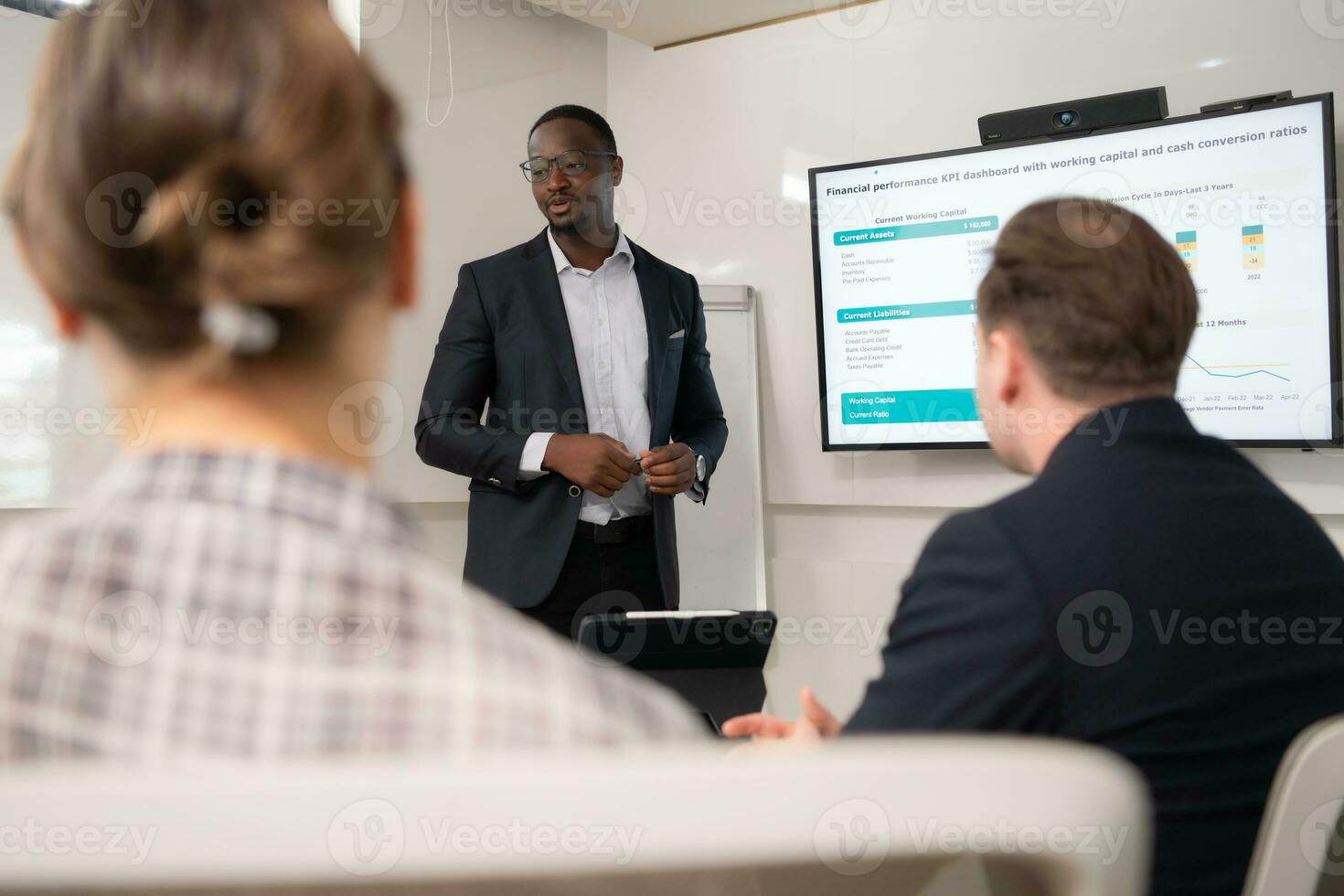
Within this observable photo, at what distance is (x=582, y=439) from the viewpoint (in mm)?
2799

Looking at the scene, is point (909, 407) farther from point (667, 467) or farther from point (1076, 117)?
point (667, 467)

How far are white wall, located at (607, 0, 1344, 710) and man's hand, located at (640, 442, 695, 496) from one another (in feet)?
4.27

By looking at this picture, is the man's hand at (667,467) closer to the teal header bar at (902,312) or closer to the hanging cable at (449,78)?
the teal header bar at (902,312)

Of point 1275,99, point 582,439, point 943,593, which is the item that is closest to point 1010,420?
point 943,593

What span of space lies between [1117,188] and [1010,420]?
235cm

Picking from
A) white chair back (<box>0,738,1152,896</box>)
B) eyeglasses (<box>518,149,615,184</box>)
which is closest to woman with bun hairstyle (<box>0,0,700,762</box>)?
white chair back (<box>0,738,1152,896</box>)

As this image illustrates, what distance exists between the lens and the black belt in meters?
2.97

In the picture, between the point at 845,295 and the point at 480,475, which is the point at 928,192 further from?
the point at 480,475

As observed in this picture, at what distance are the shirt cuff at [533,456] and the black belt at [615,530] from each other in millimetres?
203

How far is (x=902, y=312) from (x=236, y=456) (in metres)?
3.36

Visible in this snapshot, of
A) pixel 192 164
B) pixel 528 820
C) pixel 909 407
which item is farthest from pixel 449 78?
pixel 528 820

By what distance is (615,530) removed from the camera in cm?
298

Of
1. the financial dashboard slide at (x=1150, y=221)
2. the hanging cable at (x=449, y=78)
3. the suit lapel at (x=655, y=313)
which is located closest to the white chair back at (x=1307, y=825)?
the financial dashboard slide at (x=1150, y=221)

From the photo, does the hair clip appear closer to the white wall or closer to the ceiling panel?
the white wall
